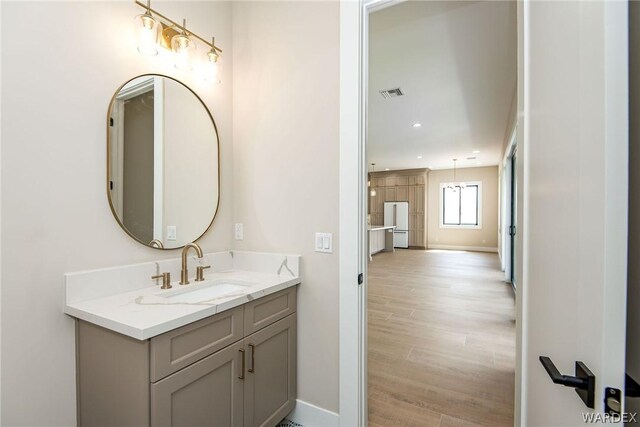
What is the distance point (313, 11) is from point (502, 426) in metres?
2.79

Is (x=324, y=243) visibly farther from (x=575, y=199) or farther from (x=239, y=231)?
(x=575, y=199)

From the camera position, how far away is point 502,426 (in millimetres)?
1782

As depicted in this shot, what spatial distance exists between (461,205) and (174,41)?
11113 mm

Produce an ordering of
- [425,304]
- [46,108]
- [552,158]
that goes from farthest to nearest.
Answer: [425,304]
[46,108]
[552,158]

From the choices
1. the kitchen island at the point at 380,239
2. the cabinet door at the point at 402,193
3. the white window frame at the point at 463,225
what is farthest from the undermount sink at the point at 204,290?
the white window frame at the point at 463,225

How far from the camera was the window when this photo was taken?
10.5 metres

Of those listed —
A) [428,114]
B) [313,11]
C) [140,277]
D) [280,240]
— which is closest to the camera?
[140,277]

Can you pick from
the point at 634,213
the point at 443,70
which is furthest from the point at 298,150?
the point at 443,70

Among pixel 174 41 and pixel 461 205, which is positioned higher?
pixel 174 41

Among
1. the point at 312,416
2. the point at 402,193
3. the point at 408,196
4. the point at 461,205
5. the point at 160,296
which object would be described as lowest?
the point at 312,416

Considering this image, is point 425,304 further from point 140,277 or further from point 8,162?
point 8,162

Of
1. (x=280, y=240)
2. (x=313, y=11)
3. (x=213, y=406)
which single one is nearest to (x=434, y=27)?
(x=313, y=11)

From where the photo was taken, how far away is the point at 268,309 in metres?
1.58

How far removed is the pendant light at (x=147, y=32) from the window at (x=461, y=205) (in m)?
10.5
